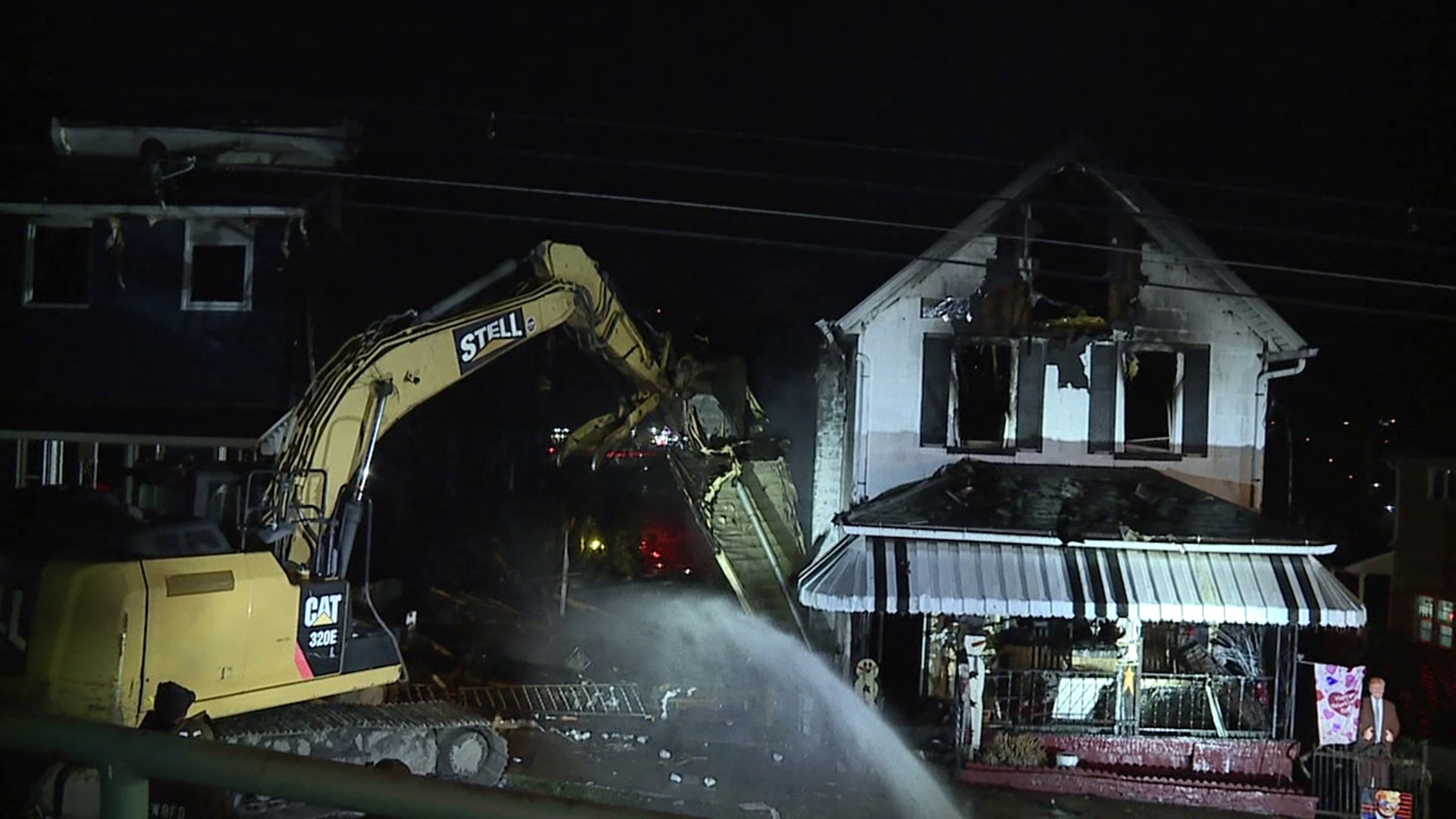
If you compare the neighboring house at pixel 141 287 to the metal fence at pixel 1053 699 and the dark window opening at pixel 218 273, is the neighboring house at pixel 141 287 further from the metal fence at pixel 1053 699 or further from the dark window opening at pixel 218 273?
the metal fence at pixel 1053 699

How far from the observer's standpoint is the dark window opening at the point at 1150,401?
18.3 meters

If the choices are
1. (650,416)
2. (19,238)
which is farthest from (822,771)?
(19,238)

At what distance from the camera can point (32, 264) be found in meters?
20.7

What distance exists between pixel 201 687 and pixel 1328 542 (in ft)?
50.3

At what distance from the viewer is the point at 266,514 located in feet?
32.4

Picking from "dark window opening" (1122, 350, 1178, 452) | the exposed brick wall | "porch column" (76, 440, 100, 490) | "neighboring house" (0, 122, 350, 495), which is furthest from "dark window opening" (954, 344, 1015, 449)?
"porch column" (76, 440, 100, 490)

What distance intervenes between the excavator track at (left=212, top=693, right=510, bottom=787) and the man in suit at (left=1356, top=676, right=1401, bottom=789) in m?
11.0

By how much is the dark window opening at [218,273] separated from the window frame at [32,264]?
2083 millimetres

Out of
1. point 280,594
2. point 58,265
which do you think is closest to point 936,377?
point 280,594

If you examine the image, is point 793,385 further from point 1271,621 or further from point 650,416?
point 1271,621

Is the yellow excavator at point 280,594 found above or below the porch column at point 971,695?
above

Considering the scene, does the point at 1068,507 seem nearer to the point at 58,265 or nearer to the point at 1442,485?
the point at 1442,485

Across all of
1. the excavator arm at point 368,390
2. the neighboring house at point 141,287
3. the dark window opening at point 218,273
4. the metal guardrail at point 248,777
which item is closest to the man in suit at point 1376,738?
the excavator arm at point 368,390

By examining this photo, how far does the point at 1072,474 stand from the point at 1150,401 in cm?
210
